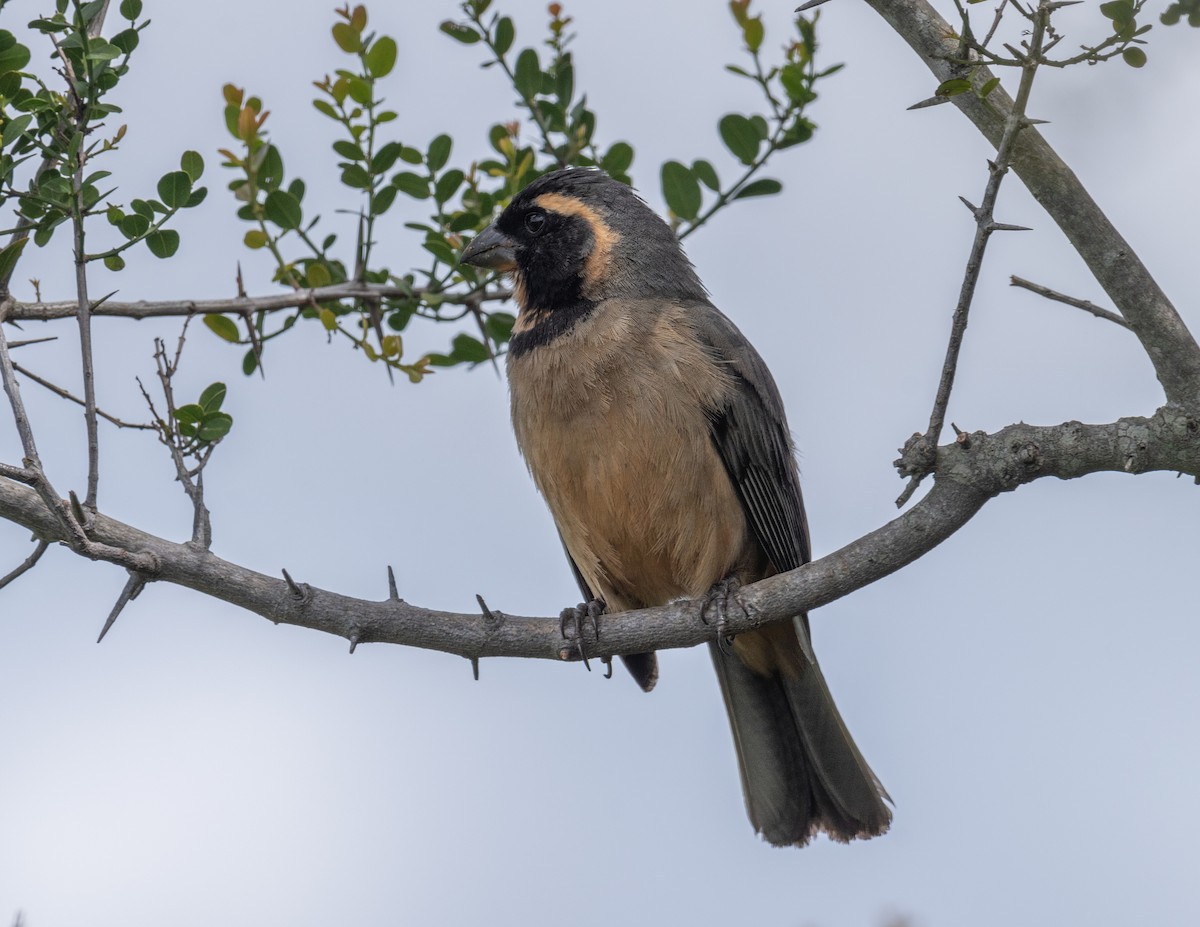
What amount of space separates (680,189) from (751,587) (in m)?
1.64

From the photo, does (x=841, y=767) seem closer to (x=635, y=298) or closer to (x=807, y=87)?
(x=635, y=298)

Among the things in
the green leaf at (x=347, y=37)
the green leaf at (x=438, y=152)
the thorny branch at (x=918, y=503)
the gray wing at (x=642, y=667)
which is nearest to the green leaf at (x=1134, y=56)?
the thorny branch at (x=918, y=503)

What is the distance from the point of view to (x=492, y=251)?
5500mm

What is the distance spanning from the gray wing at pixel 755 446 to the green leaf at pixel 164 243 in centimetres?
210

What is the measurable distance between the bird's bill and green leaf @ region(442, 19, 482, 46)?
722mm

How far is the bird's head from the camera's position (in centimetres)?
565

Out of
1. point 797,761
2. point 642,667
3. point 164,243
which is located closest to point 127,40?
point 164,243

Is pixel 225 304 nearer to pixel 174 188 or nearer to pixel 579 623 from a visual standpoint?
pixel 174 188

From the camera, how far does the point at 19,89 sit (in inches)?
151

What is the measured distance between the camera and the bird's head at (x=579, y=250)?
5.65 metres

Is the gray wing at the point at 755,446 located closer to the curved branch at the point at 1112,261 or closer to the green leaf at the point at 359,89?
the green leaf at the point at 359,89

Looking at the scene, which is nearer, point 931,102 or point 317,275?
point 931,102

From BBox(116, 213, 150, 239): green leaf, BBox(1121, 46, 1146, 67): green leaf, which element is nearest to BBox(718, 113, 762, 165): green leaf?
BBox(1121, 46, 1146, 67): green leaf

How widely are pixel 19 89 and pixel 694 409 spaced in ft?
8.29
